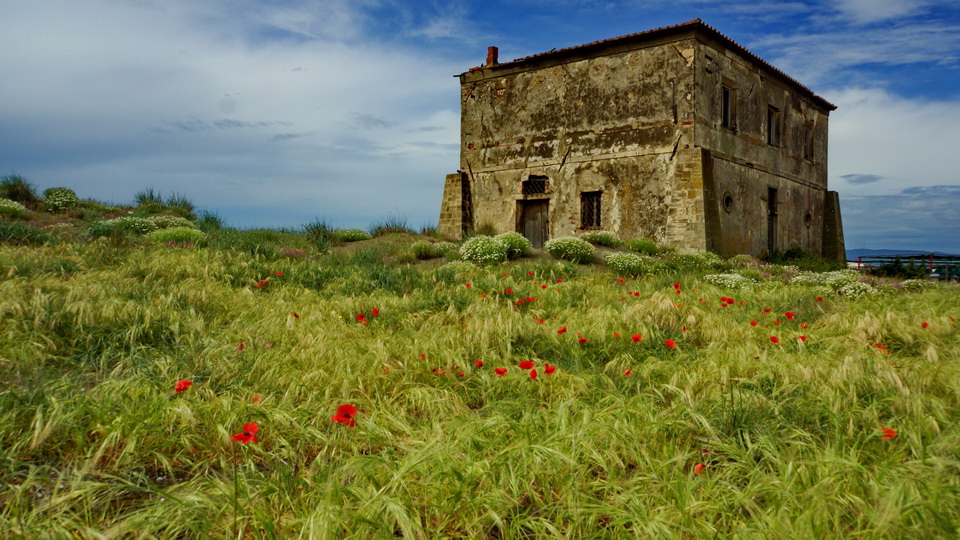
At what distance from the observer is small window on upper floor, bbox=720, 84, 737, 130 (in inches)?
740

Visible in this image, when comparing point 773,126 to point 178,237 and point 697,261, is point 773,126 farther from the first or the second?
point 178,237

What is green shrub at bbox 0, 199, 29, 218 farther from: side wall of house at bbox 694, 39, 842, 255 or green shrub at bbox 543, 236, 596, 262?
side wall of house at bbox 694, 39, 842, 255

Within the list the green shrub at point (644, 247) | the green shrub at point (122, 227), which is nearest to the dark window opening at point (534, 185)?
the green shrub at point (644, 247)

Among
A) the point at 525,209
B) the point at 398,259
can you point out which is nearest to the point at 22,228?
the point at 398,259

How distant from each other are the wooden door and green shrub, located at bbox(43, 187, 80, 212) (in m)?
14.3

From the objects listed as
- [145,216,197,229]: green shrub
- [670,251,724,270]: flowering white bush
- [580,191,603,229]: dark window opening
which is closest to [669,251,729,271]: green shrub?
[670,251,724,270]: flowering white bush

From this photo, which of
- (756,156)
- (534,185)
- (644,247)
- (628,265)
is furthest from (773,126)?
(628,265)

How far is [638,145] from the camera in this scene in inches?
709

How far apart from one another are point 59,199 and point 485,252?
14146mm

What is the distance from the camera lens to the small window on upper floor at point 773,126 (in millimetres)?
21364

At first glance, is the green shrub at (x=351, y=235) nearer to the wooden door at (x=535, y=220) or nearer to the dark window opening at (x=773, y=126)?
the wooden door at (x=535, y=220)

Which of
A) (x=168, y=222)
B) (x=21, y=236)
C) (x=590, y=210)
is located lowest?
(x=21, y=236)

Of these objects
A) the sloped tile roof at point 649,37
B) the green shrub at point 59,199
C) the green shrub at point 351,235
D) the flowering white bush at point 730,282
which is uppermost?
the sloped tile roof at point 649,37

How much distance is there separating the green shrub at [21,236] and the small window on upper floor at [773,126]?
2190cm
